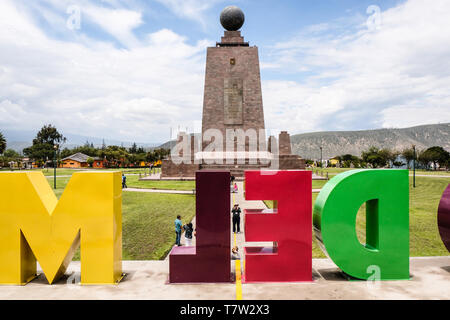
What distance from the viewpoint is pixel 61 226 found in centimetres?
719

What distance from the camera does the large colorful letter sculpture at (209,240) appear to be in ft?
23.7

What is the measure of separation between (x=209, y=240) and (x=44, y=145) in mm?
94508

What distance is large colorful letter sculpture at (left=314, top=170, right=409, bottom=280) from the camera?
23.5 ft

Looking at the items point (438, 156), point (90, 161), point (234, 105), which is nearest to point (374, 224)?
point (234, 105)

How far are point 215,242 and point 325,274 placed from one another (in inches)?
122

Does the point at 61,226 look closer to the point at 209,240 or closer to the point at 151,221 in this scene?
the point at 209,240

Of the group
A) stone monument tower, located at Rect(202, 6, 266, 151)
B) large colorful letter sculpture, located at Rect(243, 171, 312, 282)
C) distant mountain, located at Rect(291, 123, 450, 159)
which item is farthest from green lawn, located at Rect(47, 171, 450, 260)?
distant mountain, located at Rect(291, 123, 450, 159)

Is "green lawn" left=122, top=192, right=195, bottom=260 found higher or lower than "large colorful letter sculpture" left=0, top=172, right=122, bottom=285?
lower

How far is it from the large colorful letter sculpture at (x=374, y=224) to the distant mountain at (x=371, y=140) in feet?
557

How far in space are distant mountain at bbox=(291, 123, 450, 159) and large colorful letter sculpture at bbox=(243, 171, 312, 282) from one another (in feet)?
560

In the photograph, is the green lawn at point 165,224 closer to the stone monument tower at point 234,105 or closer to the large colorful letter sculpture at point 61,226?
the large colorful letter sculpture at point 61,226

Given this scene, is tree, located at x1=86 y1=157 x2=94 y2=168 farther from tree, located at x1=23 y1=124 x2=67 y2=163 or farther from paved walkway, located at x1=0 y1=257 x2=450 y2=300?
paved walkway, located at x1=0 y1=257 x2=450 y2=300
